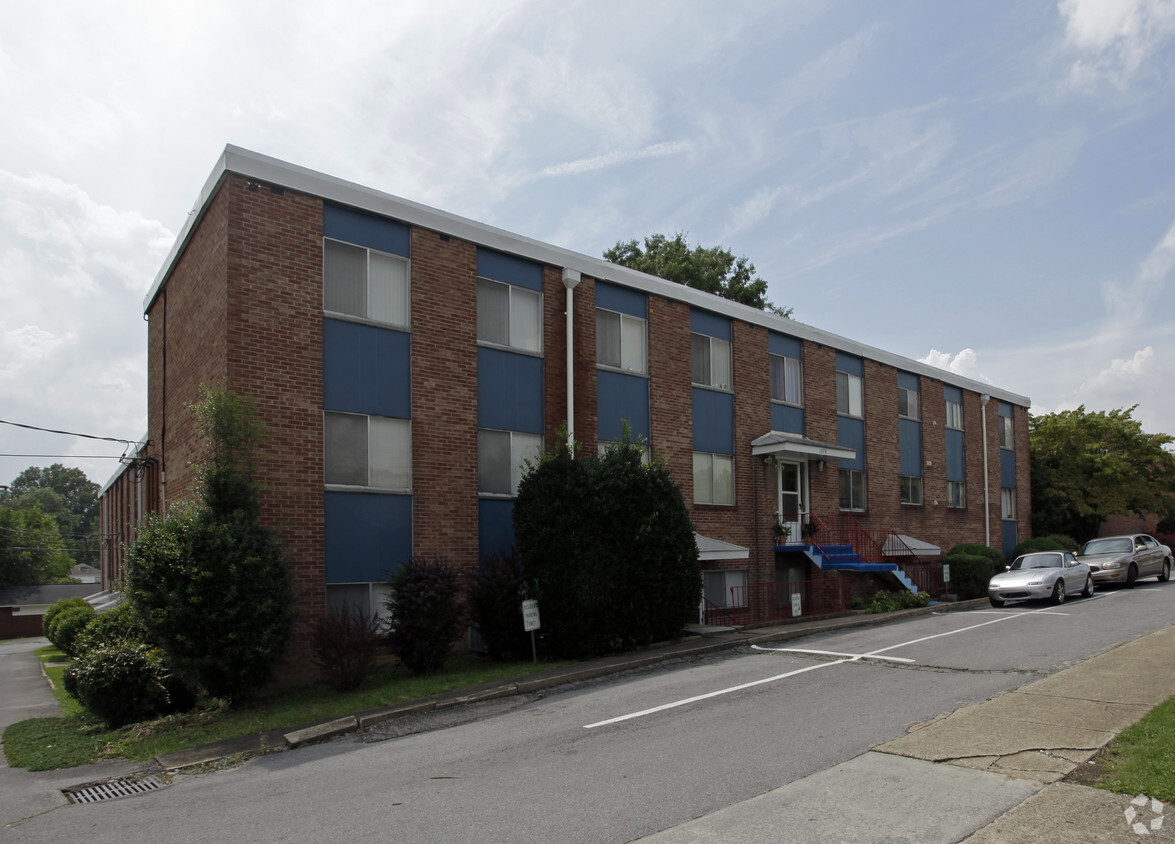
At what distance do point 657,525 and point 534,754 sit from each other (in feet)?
22.6

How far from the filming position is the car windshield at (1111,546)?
81.0 feet

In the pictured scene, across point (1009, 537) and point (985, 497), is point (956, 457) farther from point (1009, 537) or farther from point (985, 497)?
point (1009, 537)

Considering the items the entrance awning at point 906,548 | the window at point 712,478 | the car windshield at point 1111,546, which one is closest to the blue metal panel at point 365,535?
the window at point 712,478

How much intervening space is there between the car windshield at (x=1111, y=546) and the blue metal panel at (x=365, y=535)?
20.4m

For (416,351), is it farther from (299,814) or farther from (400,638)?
(299,814)

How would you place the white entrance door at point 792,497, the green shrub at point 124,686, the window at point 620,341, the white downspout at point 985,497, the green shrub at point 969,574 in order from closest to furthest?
the green shrub at point 124,686, the window at point 620,341, the white entrance door at point 792,497, the green shrub at point 969,574, the white downspout at point 985,497

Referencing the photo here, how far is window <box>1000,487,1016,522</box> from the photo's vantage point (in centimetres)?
3316

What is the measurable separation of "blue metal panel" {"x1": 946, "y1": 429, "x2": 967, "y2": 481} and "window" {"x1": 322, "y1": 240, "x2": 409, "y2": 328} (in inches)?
857

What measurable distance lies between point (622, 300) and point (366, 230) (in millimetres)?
6250

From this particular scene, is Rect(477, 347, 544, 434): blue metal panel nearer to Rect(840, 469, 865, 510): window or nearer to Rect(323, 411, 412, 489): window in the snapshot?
Rect(323, 411, 412, 489): window

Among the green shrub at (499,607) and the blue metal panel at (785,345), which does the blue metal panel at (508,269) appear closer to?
the green shrub at (499,607)

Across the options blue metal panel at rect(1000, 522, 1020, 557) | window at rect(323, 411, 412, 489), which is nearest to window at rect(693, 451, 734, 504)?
window at rect(323, 411, 412, 489)

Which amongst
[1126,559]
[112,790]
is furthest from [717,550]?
[1126,559]

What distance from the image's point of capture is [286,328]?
1373 centimetres
